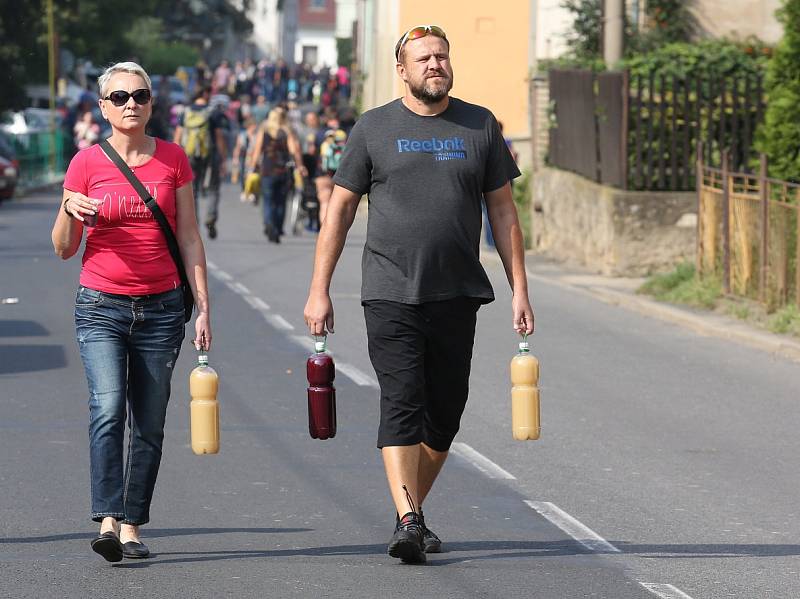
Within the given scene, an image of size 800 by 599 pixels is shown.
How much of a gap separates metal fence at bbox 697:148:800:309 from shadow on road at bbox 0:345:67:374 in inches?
234

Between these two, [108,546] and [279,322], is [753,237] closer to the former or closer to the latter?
[279,322]

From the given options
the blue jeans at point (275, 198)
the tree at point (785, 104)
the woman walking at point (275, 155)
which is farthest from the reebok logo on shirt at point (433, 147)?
the blue jeans at point (275, 198)

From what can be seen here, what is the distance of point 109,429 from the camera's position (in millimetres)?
6703

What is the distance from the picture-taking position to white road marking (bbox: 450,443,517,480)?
904 centimetres

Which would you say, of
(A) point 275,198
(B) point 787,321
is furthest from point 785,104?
(A) point 275,198

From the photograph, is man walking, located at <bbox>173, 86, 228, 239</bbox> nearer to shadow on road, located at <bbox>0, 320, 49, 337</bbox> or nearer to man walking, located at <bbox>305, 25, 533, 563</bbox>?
shadow on road, located at <bbox>0, 320, 49, 337</bbox>

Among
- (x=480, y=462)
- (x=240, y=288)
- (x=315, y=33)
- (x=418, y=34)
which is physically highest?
(x=315, y=33)

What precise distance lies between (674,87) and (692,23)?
6688 millimetres

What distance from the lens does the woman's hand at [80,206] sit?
6.49 meters

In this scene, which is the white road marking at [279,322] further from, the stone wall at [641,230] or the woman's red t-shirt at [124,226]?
the woman's red t-shirt at [124,226]

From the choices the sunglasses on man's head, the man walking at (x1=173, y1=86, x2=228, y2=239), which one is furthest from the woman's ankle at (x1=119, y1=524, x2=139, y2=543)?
the man walking at (x1=173, y1=86, x2=228, y2=239)

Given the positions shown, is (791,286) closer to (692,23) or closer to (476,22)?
(692,23)

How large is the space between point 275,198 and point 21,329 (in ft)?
33.9

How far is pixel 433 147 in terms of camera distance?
6.71 m
